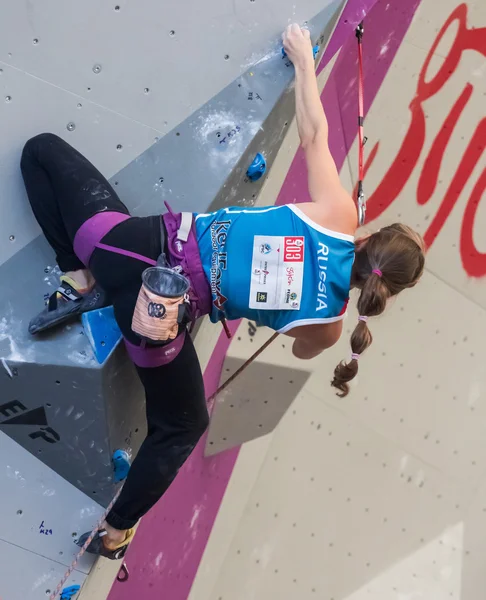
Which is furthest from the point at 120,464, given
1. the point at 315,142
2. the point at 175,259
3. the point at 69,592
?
the point at 315,142

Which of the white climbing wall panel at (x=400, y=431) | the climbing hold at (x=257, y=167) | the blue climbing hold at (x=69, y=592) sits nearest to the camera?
the blue climbing hold at (x=69, y=592)

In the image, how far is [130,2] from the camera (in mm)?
1637

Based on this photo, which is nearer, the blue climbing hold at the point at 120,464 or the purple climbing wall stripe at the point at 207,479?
the blue climbing hold at the point at 120,464

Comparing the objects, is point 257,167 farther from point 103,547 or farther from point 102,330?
point 103,547

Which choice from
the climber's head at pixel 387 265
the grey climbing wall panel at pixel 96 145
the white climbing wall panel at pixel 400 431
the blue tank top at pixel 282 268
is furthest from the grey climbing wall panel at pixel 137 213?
the white climbing wall panel at pixel 400 431

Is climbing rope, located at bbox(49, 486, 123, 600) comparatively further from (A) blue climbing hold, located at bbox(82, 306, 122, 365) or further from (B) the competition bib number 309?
(B) the competition bib number 309

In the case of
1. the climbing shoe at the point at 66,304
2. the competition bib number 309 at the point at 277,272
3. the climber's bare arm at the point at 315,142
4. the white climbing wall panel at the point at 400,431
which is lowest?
the white climbing wall panel at the point at 400,431

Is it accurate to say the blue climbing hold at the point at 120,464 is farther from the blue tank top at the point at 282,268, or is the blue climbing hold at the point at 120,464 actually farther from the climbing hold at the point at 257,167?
the climbing hold at the point at 257,167

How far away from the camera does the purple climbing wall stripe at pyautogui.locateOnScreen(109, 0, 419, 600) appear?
200 cm

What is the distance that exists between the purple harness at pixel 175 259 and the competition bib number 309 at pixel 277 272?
0.12 meters

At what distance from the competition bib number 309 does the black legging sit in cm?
23

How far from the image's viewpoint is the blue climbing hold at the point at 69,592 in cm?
161

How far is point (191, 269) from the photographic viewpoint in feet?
4.54

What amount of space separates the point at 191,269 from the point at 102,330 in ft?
1.13
